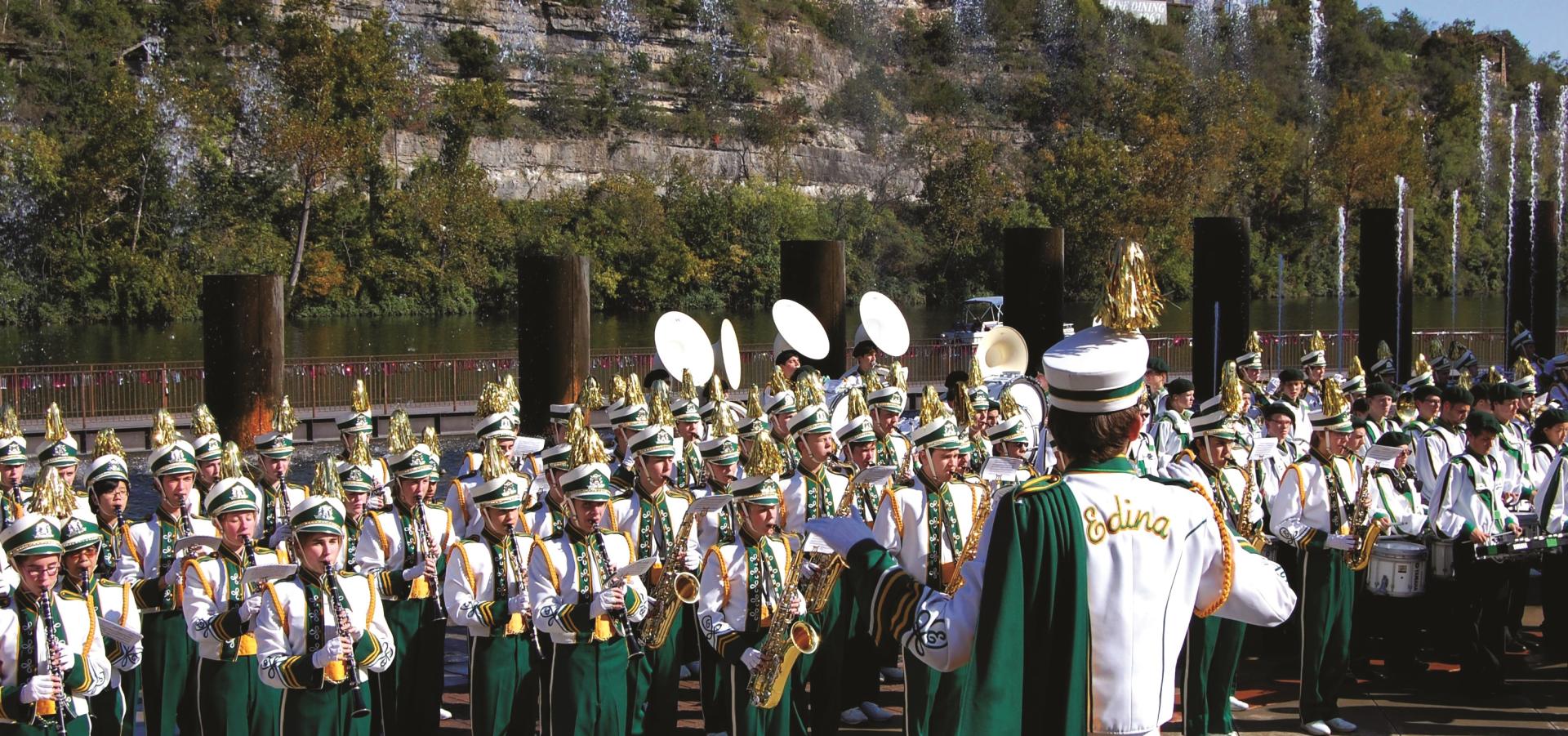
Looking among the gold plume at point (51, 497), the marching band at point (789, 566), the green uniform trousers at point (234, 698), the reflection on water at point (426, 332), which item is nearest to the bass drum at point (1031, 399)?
the marching band at point (789, 566)

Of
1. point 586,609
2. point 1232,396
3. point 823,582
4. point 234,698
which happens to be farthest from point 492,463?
point 1232,396

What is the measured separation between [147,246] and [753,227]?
1803 cm

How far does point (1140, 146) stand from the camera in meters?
55.3

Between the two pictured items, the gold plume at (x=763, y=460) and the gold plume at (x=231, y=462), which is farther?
the gold plume at (x=231, y=462)

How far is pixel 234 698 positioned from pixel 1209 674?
4.61 meters

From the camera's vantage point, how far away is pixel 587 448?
24.4 ft

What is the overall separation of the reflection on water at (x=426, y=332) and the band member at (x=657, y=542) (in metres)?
27.4

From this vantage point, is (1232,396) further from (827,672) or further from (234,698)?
(234,698)

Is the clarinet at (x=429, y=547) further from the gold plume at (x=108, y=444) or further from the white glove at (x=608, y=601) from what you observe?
the gold plume at (x=108, y=444)

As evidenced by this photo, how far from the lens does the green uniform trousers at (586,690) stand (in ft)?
22.9

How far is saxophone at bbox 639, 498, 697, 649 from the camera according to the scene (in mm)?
6730

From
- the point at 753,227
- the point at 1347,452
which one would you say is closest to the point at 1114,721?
the point at 1347,452

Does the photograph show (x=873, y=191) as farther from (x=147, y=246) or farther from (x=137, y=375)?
(x=137, y=375)

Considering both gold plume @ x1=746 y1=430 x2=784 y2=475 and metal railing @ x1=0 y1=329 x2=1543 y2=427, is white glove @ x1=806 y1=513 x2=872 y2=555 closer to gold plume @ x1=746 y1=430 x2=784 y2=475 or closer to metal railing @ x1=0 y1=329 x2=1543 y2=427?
gold plume @ x1=746 y1=430 x2=784 y2=475
